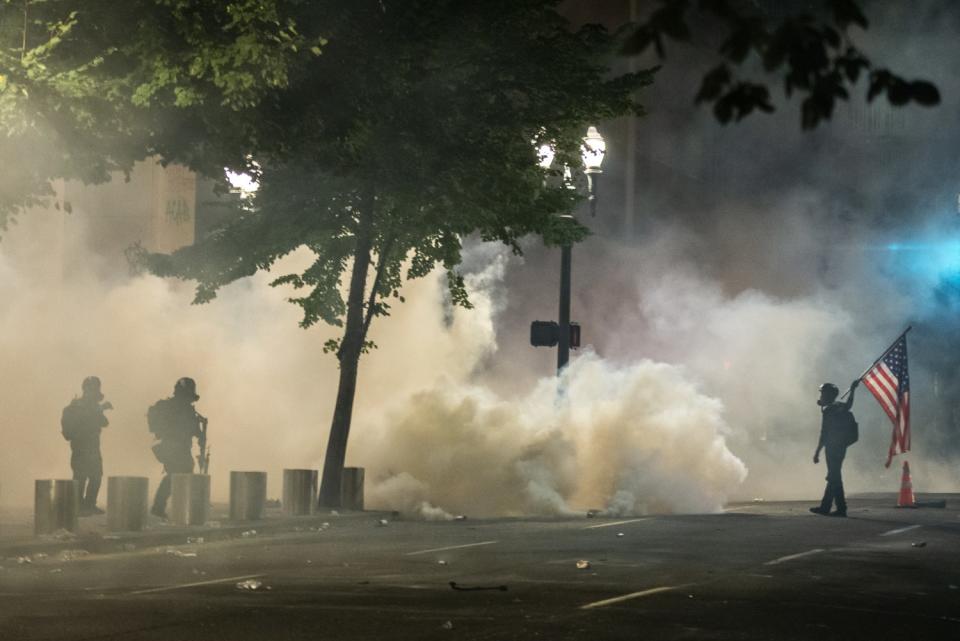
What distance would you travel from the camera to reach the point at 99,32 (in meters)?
16.7

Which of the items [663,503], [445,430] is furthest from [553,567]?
[445,430]

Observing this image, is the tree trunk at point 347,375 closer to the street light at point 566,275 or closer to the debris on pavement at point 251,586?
the street light at point 566,275

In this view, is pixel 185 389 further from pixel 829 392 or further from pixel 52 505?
pixel 829 392

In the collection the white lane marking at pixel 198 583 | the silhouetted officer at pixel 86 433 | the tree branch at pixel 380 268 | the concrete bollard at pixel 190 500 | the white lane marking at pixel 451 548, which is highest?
the tree branch at pixel 380 268

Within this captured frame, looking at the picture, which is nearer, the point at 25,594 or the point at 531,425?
the point at 25,594

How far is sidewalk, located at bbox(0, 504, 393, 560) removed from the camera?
16.7 m

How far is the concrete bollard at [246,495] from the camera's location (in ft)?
68.3

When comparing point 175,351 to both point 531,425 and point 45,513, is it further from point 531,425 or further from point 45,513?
Answer: point 45,513

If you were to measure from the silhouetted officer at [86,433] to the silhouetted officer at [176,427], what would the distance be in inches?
29.9

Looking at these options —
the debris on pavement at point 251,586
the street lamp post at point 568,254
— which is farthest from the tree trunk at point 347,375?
the debris on pavement at point 251,586

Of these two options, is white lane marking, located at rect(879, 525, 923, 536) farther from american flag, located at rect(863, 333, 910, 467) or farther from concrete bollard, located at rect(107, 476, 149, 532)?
concrete bollard, located at rect(107, 476, 149, 532)

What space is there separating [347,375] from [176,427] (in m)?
3.37

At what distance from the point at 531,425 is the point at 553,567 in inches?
471

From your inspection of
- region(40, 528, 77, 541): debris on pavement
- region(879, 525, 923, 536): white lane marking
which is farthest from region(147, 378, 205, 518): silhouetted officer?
region(879, 525, 923, 536): white lane marking
